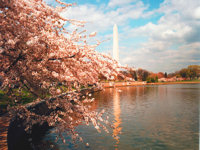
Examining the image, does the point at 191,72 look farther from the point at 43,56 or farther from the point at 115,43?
the point at 43,56

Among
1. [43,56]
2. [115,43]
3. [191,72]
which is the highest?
[115,43]

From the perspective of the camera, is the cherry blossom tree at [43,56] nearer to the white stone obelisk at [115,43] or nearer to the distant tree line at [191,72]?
the white stone obelisk at [115,43]

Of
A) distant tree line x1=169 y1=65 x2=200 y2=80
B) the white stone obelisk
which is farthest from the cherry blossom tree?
distant tree line x1=169 y1=65 x2=200 y2=80

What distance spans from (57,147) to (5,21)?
5.90 meters

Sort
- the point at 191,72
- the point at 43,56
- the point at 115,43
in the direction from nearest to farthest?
the point at 43,56
the point at 115,43
the point at 191,72

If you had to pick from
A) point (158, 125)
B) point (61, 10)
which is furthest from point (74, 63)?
point (158, 125)

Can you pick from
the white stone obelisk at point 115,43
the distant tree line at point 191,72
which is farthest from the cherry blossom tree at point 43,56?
the distant tree line at point 191,72

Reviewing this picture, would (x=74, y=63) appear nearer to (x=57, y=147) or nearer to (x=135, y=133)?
(x=57, y=147)

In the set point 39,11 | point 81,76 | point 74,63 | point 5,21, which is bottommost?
point 81,76

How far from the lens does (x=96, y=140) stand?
910 cm

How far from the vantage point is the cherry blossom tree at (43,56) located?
446 cm

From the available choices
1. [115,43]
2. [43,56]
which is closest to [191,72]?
[115,43]

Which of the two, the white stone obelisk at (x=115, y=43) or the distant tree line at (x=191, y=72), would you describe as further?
the distant tree line at (x=191, y=72)

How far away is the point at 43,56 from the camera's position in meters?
4.67
